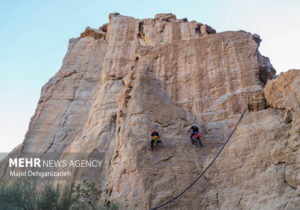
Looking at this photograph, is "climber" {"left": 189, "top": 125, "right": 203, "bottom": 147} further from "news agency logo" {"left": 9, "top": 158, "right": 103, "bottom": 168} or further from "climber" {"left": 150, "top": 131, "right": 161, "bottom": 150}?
"news agency logo" {"left": 9, "top": 158, "right": 103, "bottom": 168}

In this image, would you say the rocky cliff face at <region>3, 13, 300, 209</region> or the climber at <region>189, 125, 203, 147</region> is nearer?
the rocky cliff face at <region>3, 13, 300, 209</region>

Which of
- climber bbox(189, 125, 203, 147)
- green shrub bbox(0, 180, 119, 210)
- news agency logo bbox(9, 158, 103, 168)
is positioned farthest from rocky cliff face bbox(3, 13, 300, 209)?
green shrub bbox(0, 180, 119, 210)

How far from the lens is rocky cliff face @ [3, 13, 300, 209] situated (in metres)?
9.82

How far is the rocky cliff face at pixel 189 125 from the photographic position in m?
9.82

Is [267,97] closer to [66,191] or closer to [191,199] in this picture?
[191,199]

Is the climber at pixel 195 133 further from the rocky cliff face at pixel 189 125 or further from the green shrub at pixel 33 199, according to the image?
A: the green shrub at pixel 33 199

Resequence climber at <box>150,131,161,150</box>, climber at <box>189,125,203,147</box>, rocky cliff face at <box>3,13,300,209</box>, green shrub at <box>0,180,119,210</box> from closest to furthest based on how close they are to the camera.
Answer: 1. green shrub at <box>0,180,119,210</box>
2. rocky cliff face at <box>3,13,300,209</box>
3. climber at <box>150,131,161,150</box>
4. climber at <box>189,125,203,147</box>

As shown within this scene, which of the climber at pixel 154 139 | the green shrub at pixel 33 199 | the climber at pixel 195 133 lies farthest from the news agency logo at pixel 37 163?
the climber at pixel 195 133

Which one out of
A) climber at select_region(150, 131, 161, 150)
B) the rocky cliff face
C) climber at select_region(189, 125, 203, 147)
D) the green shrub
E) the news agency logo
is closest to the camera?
the green shrub

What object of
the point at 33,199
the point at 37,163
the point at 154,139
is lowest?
the point at 33,199

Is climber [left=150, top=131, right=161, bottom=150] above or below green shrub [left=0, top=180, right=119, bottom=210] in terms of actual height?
above

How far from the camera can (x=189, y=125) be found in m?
12.5

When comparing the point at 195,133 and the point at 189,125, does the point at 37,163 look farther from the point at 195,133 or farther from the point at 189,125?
the point at 195,133

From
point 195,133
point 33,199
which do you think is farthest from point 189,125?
point 33,199
